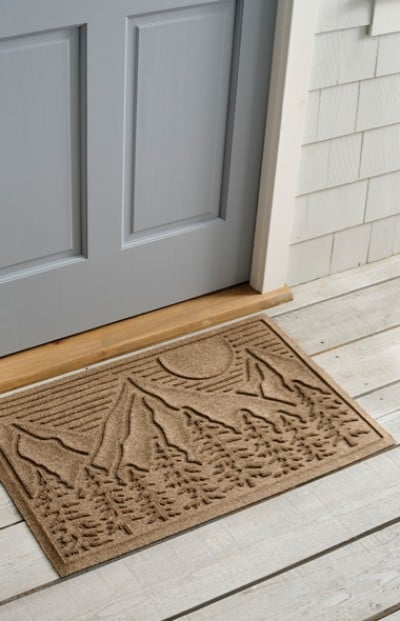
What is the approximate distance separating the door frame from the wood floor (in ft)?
2.06

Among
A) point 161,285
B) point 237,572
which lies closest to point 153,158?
point 161,285

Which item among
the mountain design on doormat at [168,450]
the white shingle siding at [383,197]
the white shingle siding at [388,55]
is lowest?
the mountain design on doormat at [168,450]

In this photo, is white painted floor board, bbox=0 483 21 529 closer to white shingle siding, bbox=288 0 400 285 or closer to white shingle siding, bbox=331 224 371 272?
white shingle siding, bbox=288 0 400 285

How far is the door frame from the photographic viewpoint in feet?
7.70

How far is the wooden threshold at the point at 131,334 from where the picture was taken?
2438 millimetres

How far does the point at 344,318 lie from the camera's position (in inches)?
107

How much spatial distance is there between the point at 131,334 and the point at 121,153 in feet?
1.62

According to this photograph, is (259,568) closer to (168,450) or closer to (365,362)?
(168,450)

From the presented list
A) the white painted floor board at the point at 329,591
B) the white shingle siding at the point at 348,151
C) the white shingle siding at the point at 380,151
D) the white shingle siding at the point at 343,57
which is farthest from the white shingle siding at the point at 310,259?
the white painted floor board at the point at 329,591

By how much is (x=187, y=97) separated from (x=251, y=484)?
918 millimetres

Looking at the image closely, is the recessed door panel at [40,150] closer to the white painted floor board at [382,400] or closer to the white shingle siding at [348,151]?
the white shingle siding at [348,151]

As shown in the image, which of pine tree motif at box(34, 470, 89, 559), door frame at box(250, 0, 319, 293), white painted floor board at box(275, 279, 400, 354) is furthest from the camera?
white painted floor board at box(275, 279, 400, 354)

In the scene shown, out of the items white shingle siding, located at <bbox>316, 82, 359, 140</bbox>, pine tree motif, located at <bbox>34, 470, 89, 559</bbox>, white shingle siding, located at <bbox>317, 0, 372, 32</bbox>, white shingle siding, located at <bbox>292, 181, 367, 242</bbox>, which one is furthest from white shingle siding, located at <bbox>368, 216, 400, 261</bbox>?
pine tree motif, located at <bbox>34, 470, 89, 559</bbox>

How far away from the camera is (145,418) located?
234 centimetres
